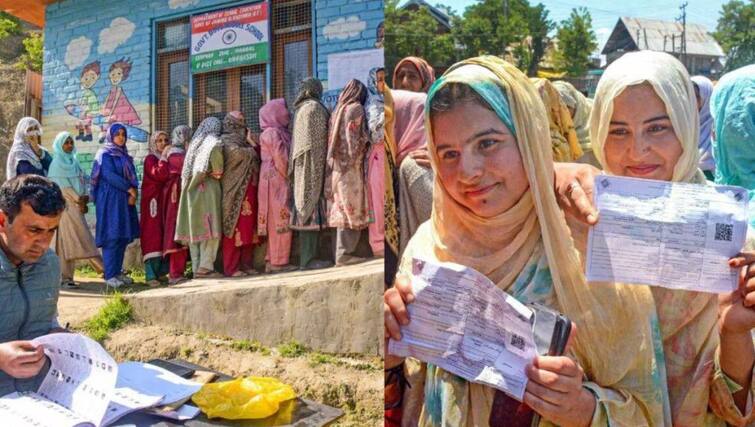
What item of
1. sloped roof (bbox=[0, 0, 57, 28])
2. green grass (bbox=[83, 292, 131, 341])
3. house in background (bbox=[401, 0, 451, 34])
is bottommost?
green grass (bbox=[83, 292, 131, 341])

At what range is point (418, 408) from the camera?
1.18 m

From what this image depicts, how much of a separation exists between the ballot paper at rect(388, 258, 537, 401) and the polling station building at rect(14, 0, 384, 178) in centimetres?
56

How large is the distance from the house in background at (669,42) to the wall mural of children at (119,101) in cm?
121

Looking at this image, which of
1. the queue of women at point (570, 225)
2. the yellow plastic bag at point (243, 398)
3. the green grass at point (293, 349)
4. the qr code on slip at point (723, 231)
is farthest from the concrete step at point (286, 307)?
the qr code on slip at point (723, 231)

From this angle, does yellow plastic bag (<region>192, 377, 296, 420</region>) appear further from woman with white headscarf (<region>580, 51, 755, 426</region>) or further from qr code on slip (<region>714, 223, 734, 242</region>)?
qr code on slip (<region>714, 223, 734, 242</region>)

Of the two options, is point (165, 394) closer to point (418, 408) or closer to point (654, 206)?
point (418, 408)

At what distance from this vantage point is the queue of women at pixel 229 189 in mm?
1416

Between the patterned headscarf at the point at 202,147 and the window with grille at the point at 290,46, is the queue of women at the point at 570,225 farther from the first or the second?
the patterned headscarf at the point at 202,147

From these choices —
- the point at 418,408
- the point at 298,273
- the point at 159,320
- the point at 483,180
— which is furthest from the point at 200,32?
the point at 418,408

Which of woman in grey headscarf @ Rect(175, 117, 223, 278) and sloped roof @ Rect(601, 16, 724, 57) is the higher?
sloped roof @ Rect(601, 16, 724, 57)

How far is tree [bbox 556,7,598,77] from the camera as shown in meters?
1.26

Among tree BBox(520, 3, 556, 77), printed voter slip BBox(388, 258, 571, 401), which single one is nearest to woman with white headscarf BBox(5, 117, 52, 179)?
printed voter slip BBox(388, 258, 571, 401)

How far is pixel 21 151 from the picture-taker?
5.04 feet

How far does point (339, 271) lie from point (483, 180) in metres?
0.54
